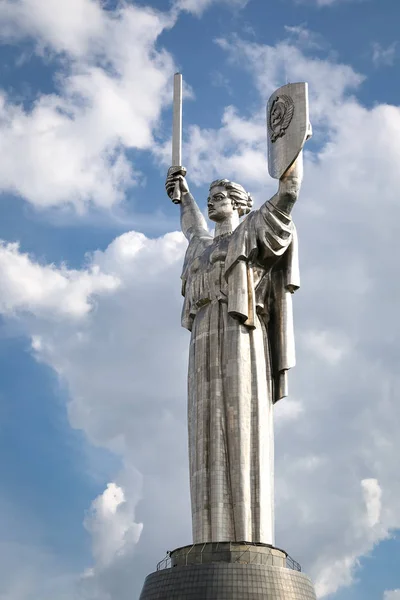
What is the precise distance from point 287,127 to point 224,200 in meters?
2.13

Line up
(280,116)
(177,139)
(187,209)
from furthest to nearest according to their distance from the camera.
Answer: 1. (177,139)
2. (187,209)
3. (280,116)

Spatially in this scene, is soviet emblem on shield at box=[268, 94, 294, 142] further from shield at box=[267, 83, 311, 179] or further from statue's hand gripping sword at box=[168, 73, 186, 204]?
statue's hand gripping sword at box=[168, 73, 186, 204]

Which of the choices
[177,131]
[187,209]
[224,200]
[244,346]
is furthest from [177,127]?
[244,346]

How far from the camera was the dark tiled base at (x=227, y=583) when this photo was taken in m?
12.4

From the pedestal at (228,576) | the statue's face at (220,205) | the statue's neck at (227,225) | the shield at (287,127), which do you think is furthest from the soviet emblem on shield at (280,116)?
the pedestal at (228,576)

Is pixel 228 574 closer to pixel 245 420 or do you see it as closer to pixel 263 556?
pixel 263 556

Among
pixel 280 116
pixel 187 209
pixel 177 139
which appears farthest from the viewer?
pixel 177 139

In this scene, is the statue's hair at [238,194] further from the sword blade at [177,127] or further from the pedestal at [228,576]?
the pedestal at [228,576]

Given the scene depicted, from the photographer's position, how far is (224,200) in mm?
16484

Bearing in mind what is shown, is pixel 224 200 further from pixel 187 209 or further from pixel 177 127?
pixel 177 127

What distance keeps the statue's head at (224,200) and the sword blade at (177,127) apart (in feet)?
6.40

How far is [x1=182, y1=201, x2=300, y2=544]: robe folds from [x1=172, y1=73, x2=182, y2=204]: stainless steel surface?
2316 mm

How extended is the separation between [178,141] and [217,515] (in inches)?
320

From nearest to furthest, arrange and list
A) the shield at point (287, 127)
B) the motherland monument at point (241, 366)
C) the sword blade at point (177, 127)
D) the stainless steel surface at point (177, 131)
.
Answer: the motherland monument at point (241, 366), the shield at point (287, 127), the stainless steel surface at point (177, 131), the sword blade at point (177, 127)
